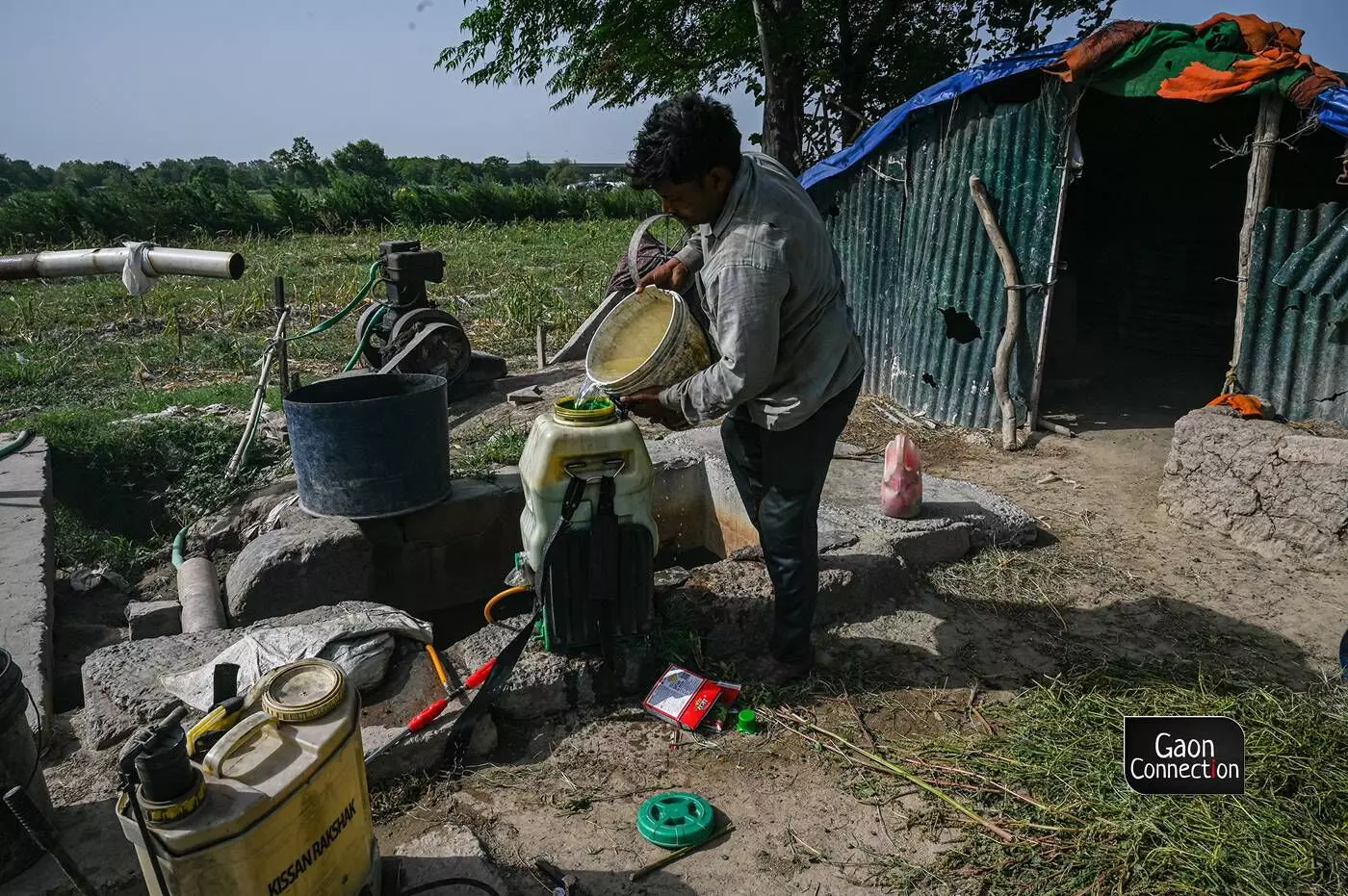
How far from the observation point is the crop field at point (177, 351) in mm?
5535

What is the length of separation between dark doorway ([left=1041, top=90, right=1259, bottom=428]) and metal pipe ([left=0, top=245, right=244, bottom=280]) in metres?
7.11

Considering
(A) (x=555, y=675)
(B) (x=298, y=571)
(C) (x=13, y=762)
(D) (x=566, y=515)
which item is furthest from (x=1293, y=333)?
(C) (x=13, y=762)

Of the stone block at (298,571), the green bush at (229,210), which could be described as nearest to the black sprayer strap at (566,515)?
the stone block at (298,571)

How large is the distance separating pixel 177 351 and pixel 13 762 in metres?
8.81

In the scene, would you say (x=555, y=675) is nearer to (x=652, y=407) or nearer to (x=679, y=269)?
(x=652, y=407)

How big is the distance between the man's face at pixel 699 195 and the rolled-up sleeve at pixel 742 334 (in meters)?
0.23

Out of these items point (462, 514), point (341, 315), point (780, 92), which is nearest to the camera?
point (462, 514)

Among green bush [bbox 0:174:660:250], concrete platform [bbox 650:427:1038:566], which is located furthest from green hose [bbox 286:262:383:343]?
green bush [bbox 0:174:660:250]

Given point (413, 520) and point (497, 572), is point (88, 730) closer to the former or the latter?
point (413, 520)

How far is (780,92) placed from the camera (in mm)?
11570

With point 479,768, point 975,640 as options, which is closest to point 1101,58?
point 975,640

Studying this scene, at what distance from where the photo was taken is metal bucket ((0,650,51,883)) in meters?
2.12

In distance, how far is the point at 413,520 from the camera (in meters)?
4.48

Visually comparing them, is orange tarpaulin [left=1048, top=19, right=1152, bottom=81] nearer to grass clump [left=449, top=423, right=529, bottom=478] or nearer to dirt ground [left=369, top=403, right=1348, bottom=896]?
dirt ground [left=369, top=403, right=1348, bottom=896]
